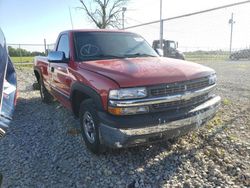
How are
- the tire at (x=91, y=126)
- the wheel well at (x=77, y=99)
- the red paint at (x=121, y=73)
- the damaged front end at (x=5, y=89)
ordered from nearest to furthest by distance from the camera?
1. the damaged front end at (x=5, y=89)
2. the red paint at (x=121, y=73)
3. the tire at (x=91, y=126)
4. the wheel well at (x=77, y=99)

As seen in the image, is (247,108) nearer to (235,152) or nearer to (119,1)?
(235,152)

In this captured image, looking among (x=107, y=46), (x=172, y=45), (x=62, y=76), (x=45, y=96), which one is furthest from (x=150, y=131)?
(x=172, y=45)

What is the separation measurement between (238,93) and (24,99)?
20.5ft

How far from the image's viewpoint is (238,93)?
7.77 metres

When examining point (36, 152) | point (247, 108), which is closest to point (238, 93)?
point (247, 108)

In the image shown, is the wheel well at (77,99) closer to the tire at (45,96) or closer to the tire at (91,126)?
the tire at (91,126)

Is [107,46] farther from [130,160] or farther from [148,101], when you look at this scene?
[130,160]

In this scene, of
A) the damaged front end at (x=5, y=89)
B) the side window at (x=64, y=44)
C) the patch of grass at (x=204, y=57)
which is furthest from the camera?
the patch of grass at (x=204, y=57)

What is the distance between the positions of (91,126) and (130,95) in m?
0.96

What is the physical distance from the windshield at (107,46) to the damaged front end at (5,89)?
1.54 m

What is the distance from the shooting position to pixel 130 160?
373 cm

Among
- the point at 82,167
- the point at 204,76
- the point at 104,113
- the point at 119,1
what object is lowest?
the point at 82,167

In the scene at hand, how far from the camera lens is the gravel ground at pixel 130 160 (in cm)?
325

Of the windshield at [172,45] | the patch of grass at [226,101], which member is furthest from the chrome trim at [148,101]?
the windshield at [172,45]
